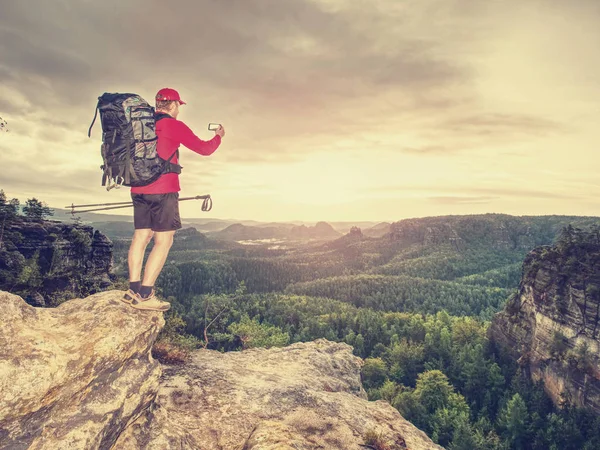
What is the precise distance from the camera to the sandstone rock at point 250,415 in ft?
32.0

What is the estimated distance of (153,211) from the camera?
9.58 m

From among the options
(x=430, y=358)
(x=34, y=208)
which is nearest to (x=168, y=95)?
(x=34, y=208)

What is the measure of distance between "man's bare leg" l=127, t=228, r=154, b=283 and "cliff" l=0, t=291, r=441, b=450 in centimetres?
136

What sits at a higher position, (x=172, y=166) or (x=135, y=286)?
(x=172, y=166)

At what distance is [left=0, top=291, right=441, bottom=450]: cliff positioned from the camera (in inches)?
293

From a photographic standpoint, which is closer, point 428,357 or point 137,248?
point 137,248

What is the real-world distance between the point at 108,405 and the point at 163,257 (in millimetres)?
4075

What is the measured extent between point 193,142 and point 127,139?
5.56 feet

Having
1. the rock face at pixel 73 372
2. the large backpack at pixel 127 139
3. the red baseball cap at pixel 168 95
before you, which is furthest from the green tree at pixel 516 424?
the red baseball cap at pixel 168 95

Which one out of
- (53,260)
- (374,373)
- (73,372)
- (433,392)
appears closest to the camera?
(73,372)

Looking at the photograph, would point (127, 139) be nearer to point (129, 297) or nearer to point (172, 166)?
point (172, 166)

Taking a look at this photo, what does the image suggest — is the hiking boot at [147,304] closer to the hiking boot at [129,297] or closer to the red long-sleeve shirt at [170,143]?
the hiking boot at [129,297]

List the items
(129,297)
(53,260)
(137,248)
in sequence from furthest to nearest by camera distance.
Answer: (53,260) < (129,297) < (137,248)

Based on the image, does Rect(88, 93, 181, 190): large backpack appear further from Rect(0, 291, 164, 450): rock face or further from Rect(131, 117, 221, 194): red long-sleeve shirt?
Rect(0, 291, 164, 450): rock face
